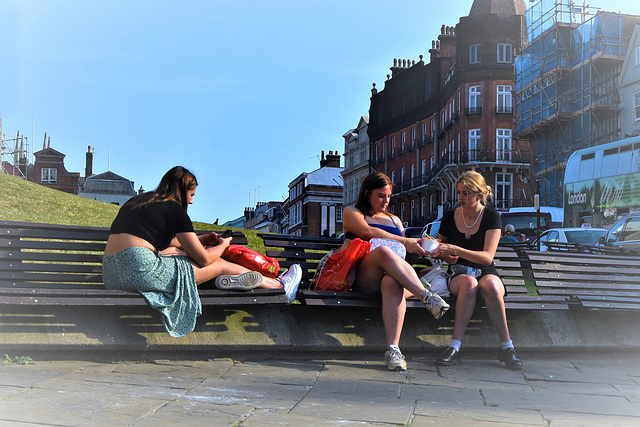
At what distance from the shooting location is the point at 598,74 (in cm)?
4106

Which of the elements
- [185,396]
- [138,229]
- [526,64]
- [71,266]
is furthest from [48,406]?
[526,64]

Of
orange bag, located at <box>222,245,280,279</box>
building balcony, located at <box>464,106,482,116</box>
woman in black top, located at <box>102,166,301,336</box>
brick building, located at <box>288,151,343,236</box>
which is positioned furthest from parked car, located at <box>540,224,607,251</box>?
brick building, located at <box>288,151,343,236</box>

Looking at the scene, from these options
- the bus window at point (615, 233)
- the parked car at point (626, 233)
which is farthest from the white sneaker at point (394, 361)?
the bus window at point (615, 233)

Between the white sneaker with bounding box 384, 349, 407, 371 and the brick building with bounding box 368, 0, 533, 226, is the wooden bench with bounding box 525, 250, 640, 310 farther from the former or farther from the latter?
the brick building with bounding box 368, 0, 533, 226

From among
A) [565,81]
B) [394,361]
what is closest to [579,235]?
[394,361]

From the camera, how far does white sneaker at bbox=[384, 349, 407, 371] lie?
18.0 feet

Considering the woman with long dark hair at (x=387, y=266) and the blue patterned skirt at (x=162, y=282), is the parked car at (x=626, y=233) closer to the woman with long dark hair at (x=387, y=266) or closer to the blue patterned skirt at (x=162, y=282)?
the woman with long dark hair at (x=387, y=266)

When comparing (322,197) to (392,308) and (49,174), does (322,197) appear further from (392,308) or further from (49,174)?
(392,308)

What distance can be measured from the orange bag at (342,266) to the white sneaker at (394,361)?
0.73 m

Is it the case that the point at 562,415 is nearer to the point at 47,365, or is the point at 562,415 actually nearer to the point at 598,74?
the point at 47,365

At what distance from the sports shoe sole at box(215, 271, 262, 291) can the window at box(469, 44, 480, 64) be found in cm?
5071

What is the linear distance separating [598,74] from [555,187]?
255 inches

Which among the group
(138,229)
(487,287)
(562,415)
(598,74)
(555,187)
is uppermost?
(598,74)

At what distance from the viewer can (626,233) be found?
1764cm
